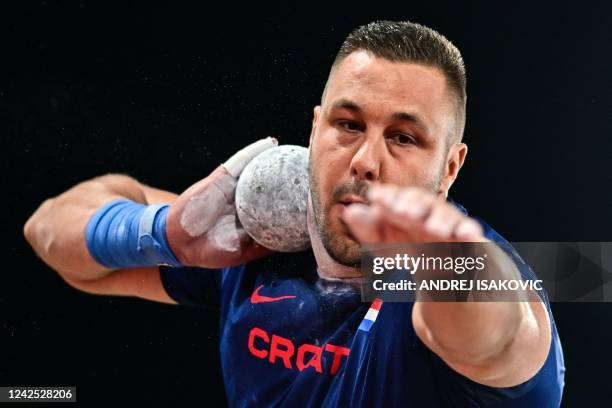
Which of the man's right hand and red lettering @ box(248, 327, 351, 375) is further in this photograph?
the man's right hand

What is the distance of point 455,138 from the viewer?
1.33m

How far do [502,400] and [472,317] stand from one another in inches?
10.3

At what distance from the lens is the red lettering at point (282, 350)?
142 centimetres

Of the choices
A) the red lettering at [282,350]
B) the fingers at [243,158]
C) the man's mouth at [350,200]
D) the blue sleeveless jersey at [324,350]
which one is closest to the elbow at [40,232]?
the blue sleeveless jersey at [324,350]

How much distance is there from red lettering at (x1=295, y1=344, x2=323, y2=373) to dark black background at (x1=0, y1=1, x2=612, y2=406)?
2.41ft

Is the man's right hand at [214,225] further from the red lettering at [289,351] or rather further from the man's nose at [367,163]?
the man's nose at [367,163]

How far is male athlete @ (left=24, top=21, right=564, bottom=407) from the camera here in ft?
2.94

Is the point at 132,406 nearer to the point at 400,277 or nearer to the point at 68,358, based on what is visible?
the point at 68,358

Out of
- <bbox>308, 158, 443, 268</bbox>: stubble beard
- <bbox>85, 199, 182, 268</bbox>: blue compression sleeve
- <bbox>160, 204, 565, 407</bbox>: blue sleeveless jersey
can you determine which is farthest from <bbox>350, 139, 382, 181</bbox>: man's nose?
<bbox>85, 199, 182, 268</bbox>: blue compression sleeve

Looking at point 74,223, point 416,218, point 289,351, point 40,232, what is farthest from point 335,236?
point 40,232

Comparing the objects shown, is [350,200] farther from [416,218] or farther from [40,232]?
[40,232]

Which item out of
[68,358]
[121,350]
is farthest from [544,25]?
[68,358]

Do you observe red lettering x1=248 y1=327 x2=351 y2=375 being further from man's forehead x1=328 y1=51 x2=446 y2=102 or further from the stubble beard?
man's forehead x1=328 y1=51 x2=446 y2=102

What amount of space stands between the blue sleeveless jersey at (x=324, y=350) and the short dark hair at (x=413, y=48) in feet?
0.94
